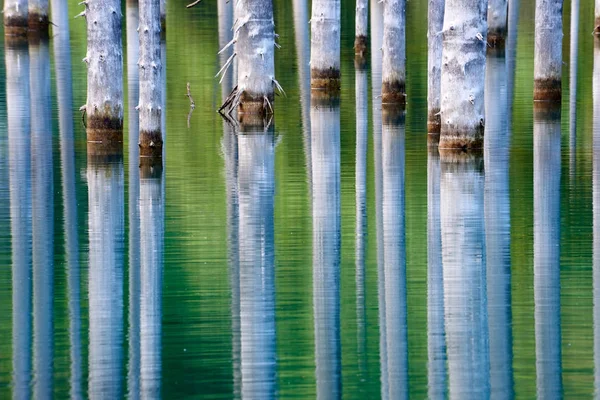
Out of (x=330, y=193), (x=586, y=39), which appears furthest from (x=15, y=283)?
(x=586, y=39)

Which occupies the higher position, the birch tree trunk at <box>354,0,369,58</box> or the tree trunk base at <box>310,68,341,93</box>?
the birch tree trunk at <box>354,0,369,58</box>

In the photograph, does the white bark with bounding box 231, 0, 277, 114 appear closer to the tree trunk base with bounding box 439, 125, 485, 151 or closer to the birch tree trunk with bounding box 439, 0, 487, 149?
the tree trunk base with bounding box 439, 125, 485, 151

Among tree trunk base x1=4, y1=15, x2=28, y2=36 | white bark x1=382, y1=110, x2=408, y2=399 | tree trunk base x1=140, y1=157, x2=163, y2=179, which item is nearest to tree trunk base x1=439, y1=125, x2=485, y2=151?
white bark x1=382, y1=110, x2=408, y2=399

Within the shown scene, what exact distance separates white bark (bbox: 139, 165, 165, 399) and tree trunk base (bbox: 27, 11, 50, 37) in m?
25.4

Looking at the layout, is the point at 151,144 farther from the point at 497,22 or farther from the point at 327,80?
the point at 497,22

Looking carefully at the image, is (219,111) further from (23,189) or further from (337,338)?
(337,338)

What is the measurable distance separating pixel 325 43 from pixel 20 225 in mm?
13283

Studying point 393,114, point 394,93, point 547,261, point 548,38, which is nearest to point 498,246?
point 547,261

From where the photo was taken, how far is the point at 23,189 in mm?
18797

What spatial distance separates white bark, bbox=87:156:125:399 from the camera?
1060 centimetres

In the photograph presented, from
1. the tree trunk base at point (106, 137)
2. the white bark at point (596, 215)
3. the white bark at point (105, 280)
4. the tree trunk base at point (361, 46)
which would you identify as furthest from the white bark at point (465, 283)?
the tree trunk base at point (361, 46)

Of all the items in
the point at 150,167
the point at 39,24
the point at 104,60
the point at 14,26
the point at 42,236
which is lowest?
the point at 42,236

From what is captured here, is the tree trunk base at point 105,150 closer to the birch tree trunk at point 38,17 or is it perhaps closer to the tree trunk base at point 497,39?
the tree trunk base at point 497,39

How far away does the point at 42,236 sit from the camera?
15.7 meters
